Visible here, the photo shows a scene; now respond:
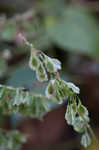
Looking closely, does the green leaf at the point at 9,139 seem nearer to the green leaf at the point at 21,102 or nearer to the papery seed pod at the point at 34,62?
the green leaf at the point at 21,102

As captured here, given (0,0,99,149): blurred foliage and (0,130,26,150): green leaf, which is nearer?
(0,130,26,150): green leaf

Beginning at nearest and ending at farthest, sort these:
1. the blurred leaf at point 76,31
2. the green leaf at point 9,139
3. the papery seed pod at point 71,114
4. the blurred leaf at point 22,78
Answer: the papery seed pod at point 71,114
the green leaf at point 9,139
the blurred leaf at point 22,78
the blurred leaf at point 76,31

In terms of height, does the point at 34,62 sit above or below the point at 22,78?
above

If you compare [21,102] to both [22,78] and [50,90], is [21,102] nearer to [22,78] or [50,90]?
[50,90]

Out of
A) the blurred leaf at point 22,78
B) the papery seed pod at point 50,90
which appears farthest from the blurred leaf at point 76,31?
the papery seed pod at point 50,90

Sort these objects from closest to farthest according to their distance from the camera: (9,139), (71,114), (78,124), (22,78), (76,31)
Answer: (71,114), (78,124), (9,139), (22,78), (76,31)

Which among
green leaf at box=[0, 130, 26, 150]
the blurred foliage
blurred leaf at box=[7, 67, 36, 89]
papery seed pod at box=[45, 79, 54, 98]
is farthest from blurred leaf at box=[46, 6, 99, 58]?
papery seed pod at box=[45, 79, 54, 98]

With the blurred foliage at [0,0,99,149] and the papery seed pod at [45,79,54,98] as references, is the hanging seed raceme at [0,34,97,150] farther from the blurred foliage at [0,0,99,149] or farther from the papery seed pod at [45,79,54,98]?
the blurred foliage at [0,0,99,149]

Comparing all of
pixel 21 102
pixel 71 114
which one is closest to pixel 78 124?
pixel 71 114

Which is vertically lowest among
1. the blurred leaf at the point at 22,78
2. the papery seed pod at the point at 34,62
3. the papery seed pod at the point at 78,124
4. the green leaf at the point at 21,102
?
the blurred leaf at the point at 22,78
